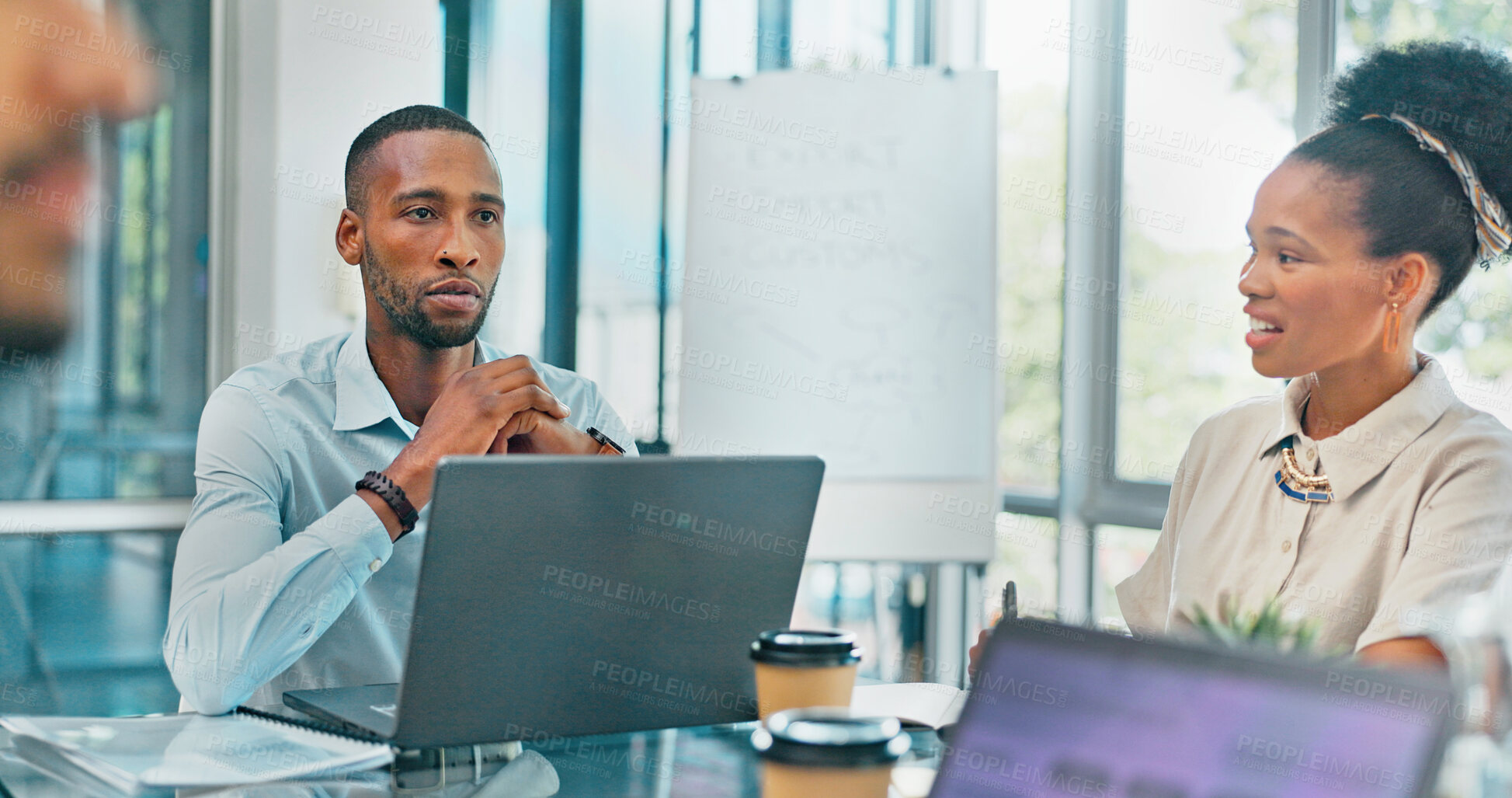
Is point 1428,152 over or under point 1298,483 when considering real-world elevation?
over

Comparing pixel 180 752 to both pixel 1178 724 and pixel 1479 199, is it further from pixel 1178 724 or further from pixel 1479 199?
pixel 1479 199

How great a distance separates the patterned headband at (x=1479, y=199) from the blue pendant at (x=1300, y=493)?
36 cm

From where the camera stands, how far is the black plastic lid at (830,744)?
654 millimetres

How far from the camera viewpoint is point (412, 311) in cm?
158

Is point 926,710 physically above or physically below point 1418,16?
below

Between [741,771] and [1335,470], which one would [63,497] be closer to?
[741,771]

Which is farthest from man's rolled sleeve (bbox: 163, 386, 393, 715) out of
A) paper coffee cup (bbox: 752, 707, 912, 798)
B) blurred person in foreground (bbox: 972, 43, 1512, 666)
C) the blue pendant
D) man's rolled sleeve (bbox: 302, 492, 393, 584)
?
the blue pendant

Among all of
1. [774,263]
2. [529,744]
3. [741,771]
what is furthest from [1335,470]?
[774,263]

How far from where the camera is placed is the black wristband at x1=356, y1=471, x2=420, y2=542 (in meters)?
1.25

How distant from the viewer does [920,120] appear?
9.14ft

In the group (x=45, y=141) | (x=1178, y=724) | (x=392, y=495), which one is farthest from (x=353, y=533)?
(x=45, y=141)

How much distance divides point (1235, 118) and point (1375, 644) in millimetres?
1760

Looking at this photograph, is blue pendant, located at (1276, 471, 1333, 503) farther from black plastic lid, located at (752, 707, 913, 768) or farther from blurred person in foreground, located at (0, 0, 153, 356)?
blurred person in foreground, located at (0, 0, 153, 356)

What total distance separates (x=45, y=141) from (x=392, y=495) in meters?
1.66
